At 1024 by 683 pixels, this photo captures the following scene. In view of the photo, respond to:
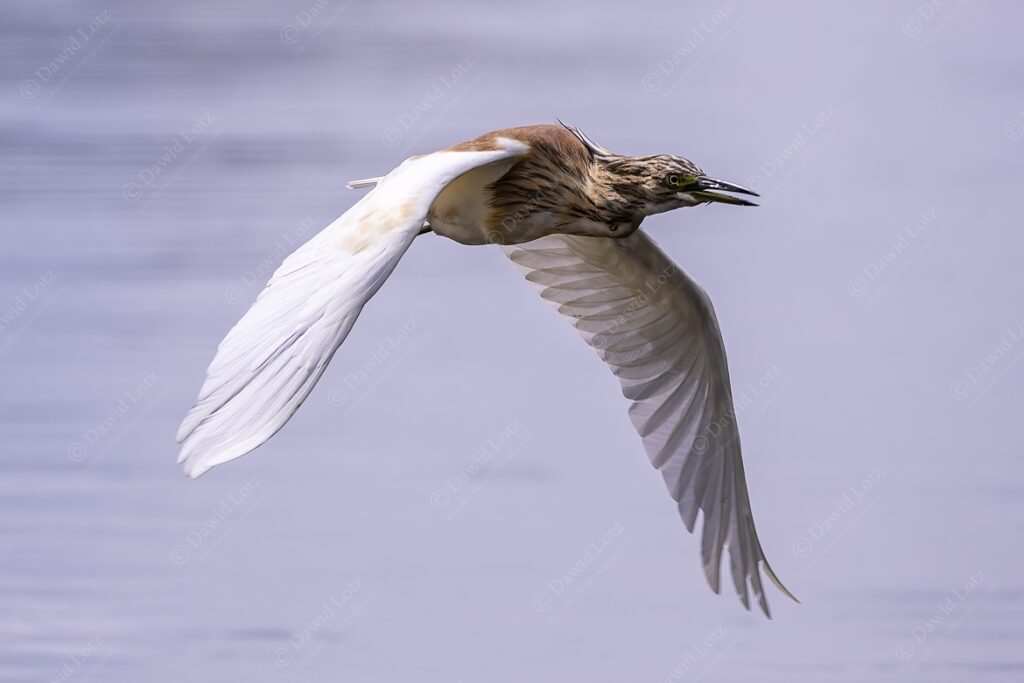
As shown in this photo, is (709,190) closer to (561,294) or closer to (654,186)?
(654,186)

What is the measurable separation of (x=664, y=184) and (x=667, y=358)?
875mm

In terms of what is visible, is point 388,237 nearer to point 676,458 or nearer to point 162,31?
point 676,458

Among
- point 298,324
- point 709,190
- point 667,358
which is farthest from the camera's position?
point 667,358

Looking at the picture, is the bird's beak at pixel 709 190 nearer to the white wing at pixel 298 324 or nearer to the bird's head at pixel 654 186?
the bird's head at pixel 654 186

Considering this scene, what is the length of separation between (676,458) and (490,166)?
1113 mm

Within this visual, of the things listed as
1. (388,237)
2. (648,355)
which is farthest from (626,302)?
(388,237)

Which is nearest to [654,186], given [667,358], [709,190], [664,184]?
[664,184]

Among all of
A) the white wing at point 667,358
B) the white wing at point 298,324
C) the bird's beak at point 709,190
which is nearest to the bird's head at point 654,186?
the bird's beak at point 709,190

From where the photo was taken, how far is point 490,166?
4602mm

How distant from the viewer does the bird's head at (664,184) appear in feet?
15.1

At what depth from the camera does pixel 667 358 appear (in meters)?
5.36

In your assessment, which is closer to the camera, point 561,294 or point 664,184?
point 664,184

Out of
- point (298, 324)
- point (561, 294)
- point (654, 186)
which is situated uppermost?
point (654, 186)

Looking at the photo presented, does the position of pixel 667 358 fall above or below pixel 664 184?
below
